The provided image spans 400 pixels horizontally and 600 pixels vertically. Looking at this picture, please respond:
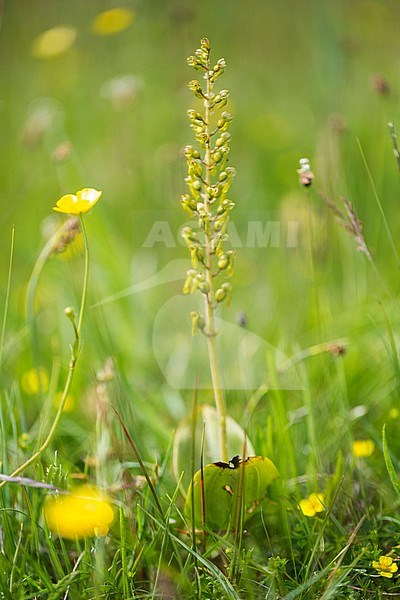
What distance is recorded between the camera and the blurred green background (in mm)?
1740

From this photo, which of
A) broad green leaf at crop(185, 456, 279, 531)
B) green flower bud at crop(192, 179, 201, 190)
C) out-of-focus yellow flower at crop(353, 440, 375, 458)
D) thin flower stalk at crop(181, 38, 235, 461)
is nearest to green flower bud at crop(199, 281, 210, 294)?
thin flower stalk at crop(181, 38, 235, 461)

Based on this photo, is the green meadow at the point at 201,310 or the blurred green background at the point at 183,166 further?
the blurred green background at the point at 183,166

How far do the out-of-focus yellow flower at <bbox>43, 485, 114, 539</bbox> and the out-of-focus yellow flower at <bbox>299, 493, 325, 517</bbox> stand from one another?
289 millimetres

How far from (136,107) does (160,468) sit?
2.11 metres

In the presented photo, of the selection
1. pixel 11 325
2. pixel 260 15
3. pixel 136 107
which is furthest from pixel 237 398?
pixel 260 15

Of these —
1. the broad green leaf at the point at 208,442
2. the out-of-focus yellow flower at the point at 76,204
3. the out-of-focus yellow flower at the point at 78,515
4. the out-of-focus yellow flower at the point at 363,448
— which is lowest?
the out-of-focus yellow flower at the point at 78,515

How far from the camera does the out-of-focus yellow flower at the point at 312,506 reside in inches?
44.0

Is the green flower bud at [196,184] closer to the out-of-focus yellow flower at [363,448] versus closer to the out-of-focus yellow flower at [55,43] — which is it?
the out-of-focus yellow flower at [363,448]

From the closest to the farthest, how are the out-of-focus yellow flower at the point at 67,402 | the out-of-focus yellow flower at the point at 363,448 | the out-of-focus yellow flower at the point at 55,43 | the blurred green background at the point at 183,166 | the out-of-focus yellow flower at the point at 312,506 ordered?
1. the out-of-focus yellow flower at the point at 312,506
2. the out-of-focus yellow flower at the point at 363,448
3. the out-of-focus yellow flower at the point at 67,402
4. the blurred green background at the point at 183,166
5. the out-of-focus yellow flower at the point at 55,43

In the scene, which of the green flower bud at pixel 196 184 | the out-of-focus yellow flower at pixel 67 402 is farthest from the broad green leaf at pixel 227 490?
the out-of-focus yellow flower at pixel 67 402

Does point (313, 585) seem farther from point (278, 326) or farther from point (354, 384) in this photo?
point (278, 326)

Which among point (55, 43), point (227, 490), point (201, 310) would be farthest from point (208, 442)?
point (55, 43)

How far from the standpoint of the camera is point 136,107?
311 centimetres

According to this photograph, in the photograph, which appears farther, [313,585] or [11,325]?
[11,325]
